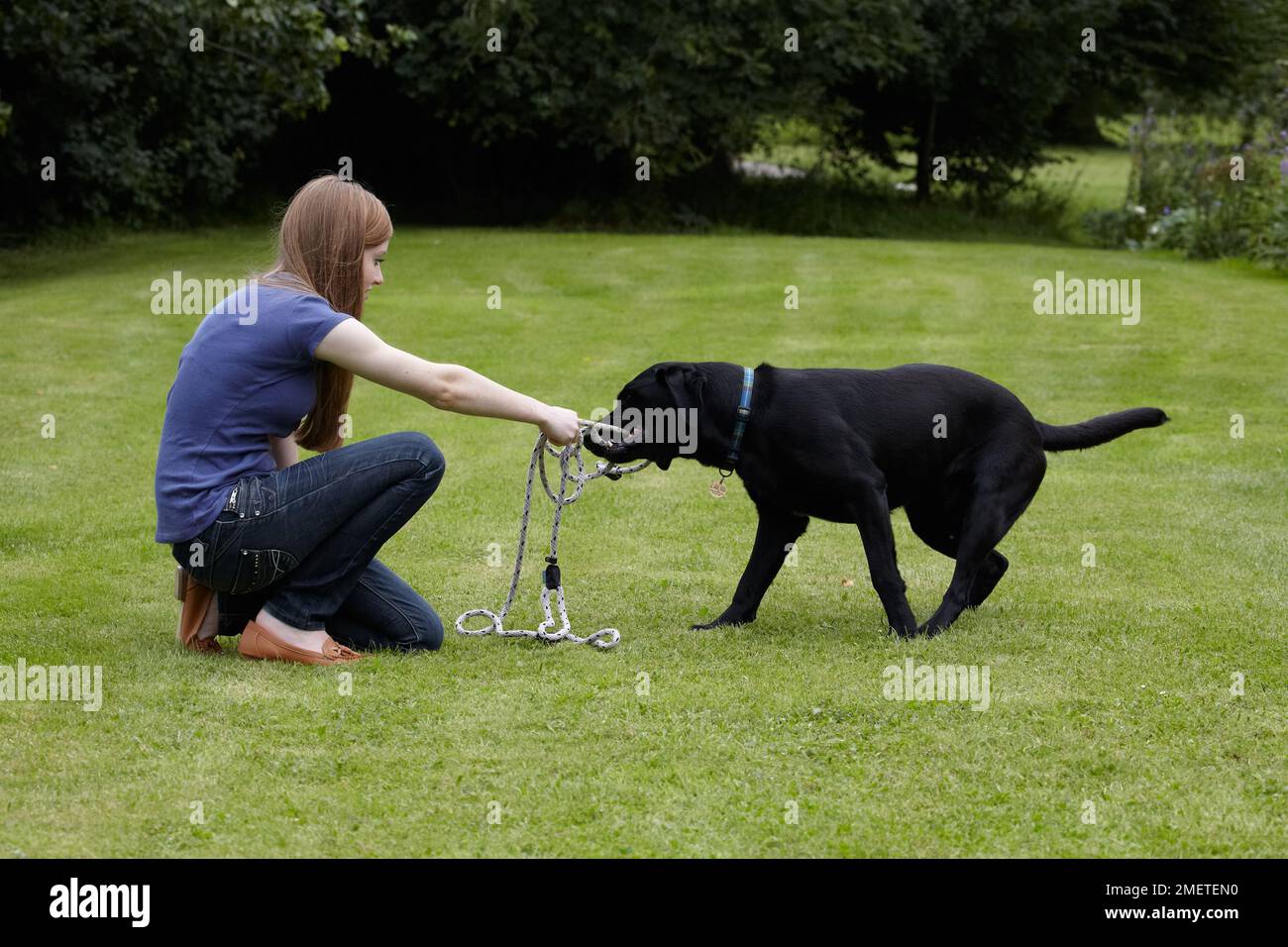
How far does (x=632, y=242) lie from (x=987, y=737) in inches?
579

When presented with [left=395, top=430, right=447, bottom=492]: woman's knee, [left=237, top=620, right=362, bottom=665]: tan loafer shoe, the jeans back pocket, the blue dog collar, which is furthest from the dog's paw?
the jeans back pocket

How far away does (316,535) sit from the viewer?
457 centimetres

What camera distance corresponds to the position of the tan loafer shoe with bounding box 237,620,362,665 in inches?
185

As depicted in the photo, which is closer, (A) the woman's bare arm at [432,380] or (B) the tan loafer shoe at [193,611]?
(A) the woman's bare arm at [432,380]

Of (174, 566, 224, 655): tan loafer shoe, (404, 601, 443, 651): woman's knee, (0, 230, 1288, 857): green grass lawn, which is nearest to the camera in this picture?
(0, 230, 1288, 857): green grass lawn

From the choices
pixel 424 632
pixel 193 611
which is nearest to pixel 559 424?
pixel 424 632

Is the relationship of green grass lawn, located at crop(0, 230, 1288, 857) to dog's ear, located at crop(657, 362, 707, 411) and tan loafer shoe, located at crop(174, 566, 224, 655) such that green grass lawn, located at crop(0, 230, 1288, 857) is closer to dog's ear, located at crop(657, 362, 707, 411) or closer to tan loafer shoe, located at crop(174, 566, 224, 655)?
tan loafer shoe, located at crop(174, 566, 224, 655)

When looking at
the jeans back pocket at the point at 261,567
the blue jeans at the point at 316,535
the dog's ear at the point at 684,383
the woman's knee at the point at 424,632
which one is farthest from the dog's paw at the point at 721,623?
the jeans back pocket at the point at 261,567

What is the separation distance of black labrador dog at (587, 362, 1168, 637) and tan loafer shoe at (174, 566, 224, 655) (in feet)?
4.59

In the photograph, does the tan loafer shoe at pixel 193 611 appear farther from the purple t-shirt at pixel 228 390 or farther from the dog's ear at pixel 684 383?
the dog's ear at pixel 684 383

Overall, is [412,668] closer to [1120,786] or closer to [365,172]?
[1120,786]

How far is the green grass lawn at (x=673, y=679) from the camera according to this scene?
11.6 feet

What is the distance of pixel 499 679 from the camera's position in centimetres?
462

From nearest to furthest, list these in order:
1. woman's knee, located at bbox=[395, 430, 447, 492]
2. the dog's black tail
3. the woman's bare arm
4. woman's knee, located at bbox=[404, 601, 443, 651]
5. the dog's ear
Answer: the woman's bare arm → woman's knee, located at bbox=[395, 430, 447, 492] → woman's knee, located at bbox=[404, 601, 443, 651] → the dog's ear → the dog's black tail
